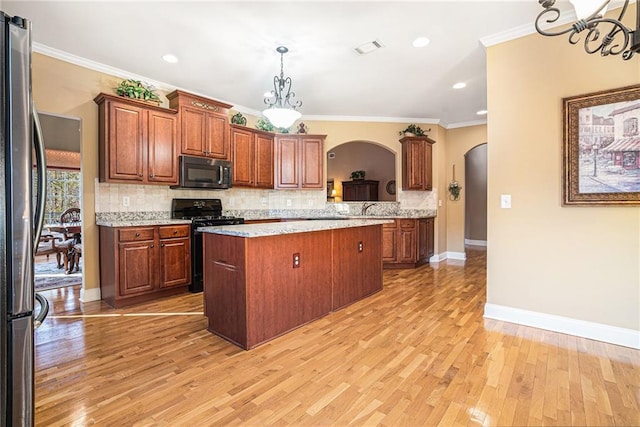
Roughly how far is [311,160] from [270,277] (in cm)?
340

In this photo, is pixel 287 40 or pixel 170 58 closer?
pixel 287 40

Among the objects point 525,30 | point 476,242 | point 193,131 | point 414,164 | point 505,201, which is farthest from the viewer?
point 476,242

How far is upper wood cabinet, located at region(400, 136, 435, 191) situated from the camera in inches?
225

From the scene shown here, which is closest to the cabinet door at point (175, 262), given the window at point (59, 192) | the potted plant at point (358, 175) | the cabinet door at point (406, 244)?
the cabinet door at point (406, 244)

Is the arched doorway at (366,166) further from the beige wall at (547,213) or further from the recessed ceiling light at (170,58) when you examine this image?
the beige wall at (547,213)

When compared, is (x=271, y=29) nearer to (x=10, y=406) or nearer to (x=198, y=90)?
(x=198, y=90)

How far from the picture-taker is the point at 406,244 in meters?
5.34

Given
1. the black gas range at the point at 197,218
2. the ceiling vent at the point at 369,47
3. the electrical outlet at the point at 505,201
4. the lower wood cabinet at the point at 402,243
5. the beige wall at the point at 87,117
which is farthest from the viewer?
the lower wood cabinet at the point at 402,243

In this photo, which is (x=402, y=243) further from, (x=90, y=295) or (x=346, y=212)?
(x=90, y=295)

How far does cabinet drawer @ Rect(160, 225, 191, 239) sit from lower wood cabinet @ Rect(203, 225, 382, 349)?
4.12 ft

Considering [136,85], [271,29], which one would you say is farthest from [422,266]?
[136,85]

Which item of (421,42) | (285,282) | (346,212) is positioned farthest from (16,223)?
(346,212)

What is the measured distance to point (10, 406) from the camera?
3.84 feet

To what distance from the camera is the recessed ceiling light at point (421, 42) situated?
9.95 ft
